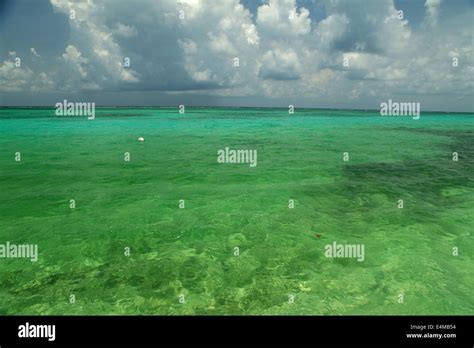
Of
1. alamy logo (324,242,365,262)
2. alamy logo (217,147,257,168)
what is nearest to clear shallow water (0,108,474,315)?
alamy logo (324,242,365,262)

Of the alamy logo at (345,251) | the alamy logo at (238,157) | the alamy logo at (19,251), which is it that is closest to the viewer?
the alamy logo at (19,251)

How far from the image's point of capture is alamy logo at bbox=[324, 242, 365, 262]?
9.85 meters

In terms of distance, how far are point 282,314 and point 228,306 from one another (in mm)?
1232

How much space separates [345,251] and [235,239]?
3615 millimetres

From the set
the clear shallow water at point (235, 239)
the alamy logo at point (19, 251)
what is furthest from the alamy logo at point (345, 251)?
the alamy logo at point (19, 251)

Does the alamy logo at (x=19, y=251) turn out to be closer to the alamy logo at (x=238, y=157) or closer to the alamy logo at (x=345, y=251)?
the alamy logo at (x=345, y=251)

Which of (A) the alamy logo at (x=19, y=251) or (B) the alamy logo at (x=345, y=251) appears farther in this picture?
(B) the alamy logo at (x=345, y=251)

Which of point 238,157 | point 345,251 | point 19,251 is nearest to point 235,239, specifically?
point 345,251

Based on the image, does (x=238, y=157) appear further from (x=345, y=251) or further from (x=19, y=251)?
(x=19, y=251)

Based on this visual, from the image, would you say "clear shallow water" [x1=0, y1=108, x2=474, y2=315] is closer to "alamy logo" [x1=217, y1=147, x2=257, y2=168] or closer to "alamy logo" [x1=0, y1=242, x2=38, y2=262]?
"alamy logo" [x1=0, y1=242, x2=38, y2=262]

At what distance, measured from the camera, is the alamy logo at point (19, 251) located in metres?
9.60

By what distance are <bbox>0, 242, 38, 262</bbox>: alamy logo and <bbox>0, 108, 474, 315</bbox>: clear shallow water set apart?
265 millimetres

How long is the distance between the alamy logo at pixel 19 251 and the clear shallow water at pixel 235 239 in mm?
265

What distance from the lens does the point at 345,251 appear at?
10.1 meters
